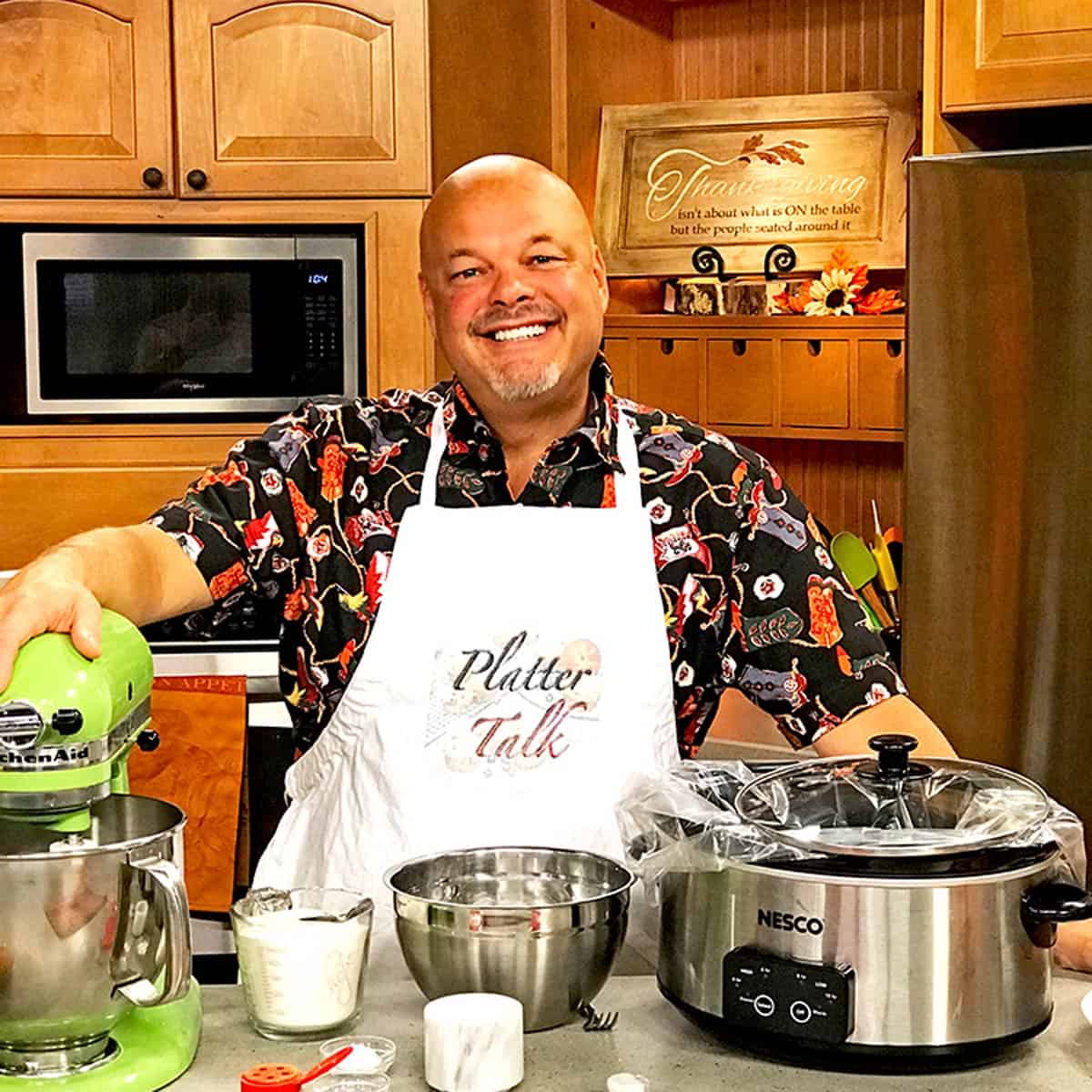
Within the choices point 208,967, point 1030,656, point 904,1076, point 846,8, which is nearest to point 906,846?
point 904,1076

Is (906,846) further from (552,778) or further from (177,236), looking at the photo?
(177,236)

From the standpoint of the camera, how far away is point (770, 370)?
3.25m

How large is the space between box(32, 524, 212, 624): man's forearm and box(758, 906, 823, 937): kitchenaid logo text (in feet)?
2.03

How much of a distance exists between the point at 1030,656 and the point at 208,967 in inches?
52.3

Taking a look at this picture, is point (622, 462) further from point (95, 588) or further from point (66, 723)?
point (66, 723)

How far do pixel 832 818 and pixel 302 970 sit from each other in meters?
0.42

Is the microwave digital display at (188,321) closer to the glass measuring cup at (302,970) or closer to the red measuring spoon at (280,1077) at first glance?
the glass measuring cup at (302,970)

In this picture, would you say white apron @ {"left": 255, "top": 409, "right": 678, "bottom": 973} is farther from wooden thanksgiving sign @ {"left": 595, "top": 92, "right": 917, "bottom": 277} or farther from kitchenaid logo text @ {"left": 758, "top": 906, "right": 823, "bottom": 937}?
wooden thanksgiving sign @ {"left": 595, "top": 92, "right": 917, "bottom": 277}

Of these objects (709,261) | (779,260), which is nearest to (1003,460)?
(779,260)

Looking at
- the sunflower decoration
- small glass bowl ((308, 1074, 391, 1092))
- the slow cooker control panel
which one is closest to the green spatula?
the sunflower decoration

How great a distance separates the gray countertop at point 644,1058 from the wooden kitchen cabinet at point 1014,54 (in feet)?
5.51

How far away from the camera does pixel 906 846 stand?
4.07 ft

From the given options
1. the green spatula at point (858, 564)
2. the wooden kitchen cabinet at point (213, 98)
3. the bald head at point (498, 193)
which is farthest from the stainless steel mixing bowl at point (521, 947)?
the wooden kitchen cabinet at point (213, 98)

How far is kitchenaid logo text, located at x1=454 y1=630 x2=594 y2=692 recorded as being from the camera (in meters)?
1.81
